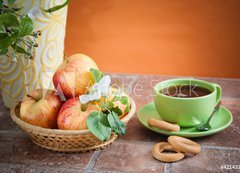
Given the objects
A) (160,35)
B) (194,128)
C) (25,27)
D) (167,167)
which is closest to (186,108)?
(194,128)

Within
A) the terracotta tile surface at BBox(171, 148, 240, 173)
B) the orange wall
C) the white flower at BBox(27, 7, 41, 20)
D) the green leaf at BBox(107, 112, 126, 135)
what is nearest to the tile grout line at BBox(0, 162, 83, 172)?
the green leaf at BBox(107, 112, 126, 135)

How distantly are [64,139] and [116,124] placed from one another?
114 mm

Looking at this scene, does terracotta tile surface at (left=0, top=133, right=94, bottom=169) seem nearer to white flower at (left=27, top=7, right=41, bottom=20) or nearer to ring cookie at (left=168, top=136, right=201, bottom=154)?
ring cookie at (left=168, top=136, right=201, bottom=154)


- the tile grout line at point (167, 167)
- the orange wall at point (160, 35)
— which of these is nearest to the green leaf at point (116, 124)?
the tile grout line at point (167, 167)

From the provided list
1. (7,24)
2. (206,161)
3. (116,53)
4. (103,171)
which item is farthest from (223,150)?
(116,53)

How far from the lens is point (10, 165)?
2.82ft

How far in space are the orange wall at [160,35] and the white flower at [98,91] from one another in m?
1.10

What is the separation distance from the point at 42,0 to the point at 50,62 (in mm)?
176

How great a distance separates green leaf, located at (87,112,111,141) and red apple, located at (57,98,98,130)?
3 cm

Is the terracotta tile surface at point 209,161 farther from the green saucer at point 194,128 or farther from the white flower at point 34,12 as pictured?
the white flower at point 34,12

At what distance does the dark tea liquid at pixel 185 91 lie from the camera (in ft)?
3.22

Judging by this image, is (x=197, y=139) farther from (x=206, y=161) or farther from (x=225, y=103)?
(x=225, y=103)

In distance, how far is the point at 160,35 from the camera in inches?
77.4

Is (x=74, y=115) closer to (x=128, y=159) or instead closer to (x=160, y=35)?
(x=128, y=159)
